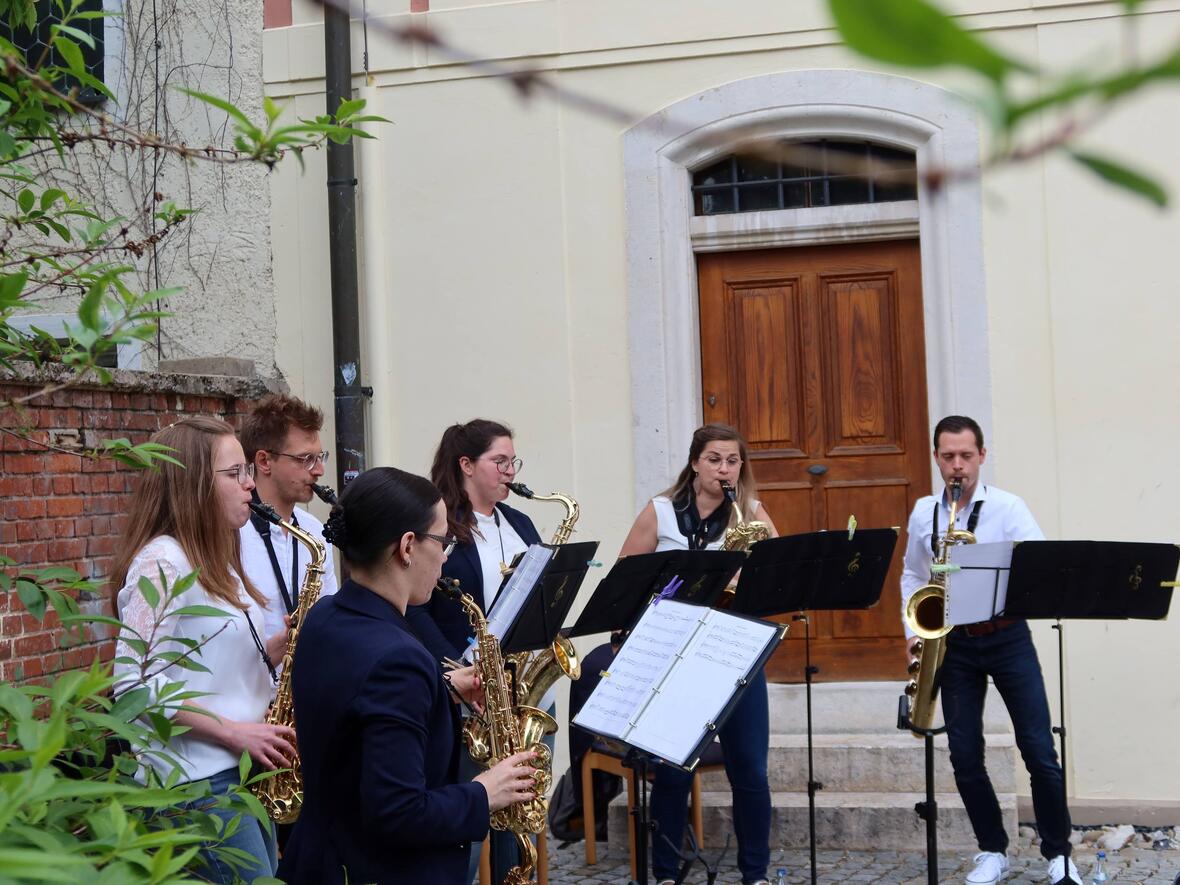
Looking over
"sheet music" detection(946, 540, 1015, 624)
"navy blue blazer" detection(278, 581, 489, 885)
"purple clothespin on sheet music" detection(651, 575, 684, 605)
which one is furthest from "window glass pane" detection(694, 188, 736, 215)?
"navy blue blazer" detection(278, 581, 489, 885)

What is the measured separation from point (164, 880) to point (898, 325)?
6.11 m

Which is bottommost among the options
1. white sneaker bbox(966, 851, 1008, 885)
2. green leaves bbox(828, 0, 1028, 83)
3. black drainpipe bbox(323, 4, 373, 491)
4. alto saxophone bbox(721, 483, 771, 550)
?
white sneaker bbox(966, 851, 1008, 885)

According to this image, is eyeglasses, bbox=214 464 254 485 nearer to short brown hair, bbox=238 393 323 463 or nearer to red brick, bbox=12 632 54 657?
short brown hair, bbox=238 393 323 463

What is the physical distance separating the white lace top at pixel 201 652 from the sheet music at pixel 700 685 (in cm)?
113

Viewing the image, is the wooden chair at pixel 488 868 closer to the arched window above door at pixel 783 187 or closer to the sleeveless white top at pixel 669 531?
the sleeveless white top at pixel 669 531

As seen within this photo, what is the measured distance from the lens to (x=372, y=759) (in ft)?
8.86

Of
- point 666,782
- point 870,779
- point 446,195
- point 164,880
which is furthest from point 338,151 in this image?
point 164,880

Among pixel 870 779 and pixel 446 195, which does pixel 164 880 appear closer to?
pixel 870 779

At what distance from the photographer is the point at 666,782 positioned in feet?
18.5

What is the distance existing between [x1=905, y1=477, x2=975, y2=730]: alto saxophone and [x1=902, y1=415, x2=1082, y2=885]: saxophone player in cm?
5

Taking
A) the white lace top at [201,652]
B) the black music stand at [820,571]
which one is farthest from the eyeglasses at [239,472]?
the black music stand at [820,571]

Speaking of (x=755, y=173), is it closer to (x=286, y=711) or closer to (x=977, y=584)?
(x=977, y=584)

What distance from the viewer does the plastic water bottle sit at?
577 centimetres

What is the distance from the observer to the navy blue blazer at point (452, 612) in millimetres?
4664
